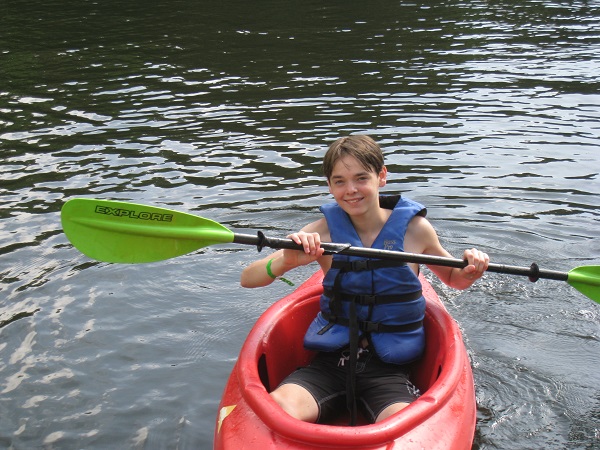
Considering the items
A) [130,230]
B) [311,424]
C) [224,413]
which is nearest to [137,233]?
[130,230]

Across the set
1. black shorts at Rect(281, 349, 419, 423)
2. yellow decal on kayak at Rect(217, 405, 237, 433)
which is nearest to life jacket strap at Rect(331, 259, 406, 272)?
black shorts at Rect(281, 349, 419, 423)

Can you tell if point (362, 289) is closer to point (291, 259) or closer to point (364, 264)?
point (364, 264)

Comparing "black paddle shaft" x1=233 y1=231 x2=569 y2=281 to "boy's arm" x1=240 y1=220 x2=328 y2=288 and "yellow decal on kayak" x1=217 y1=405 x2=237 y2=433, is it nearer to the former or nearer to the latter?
"boy's arm" x1=240 y1=220 x2=328 y2=288

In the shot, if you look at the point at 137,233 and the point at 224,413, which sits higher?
the point at 137,233

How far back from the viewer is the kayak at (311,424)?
2656 mm

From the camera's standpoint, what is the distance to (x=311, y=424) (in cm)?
268

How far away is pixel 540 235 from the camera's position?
5324 mm

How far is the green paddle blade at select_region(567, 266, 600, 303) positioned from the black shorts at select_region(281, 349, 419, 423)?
0.89 metres

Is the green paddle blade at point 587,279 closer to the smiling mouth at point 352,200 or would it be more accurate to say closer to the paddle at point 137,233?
the paddle at point 137,233

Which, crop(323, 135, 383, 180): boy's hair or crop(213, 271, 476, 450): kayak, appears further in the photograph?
crop(323, 135, 383, 180): boy's hair

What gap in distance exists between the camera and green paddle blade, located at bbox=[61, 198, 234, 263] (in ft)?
11.6

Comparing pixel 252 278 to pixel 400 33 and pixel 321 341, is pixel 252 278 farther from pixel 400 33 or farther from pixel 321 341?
pixel 400 33

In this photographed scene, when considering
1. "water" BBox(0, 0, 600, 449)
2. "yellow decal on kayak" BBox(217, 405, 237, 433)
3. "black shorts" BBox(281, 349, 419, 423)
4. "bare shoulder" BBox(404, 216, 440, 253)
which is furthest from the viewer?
"water" BBox(0, 0, 600, 449)

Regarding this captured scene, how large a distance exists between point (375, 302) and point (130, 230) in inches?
45.9
